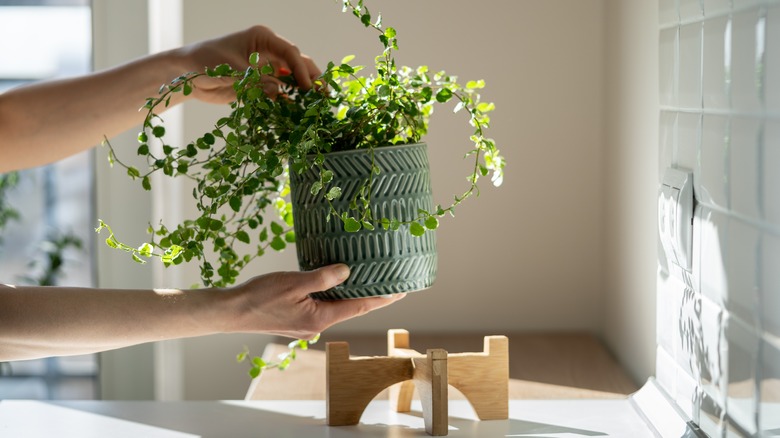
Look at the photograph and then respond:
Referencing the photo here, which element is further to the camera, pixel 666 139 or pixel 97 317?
pixel 666 139

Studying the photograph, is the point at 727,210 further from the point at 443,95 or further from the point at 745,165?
the point at 443,95

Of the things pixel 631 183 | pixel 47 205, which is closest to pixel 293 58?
pixel 631 183

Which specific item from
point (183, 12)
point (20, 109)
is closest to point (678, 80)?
point (20, 109)

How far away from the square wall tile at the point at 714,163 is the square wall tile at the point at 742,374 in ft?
0.43

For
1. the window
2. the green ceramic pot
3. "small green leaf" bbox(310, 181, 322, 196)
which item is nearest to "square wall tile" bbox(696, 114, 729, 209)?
the green ceramic pot

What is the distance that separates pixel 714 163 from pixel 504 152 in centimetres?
86

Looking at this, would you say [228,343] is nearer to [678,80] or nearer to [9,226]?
[678,80]

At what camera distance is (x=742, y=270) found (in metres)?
0.87

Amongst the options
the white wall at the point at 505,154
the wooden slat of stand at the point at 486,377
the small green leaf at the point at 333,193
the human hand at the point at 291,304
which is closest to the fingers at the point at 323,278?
the human hand at the point at 291,304

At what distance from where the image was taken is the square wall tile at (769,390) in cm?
79

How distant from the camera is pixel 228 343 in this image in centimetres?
186

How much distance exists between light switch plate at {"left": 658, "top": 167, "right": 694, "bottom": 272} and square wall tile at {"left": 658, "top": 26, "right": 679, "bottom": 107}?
0.31 ft

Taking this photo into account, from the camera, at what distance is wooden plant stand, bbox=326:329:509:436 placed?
3.56 feet

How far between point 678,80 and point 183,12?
108 centimetres
